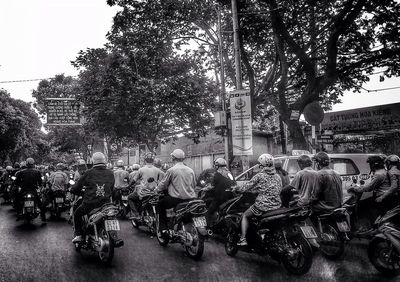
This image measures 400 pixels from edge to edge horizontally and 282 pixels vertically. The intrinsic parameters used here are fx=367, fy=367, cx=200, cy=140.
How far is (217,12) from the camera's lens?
581 inches

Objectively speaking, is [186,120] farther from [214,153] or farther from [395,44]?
[395,44]

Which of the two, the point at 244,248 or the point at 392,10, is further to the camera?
the point at 392,10

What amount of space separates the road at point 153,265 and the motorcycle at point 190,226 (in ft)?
0.70

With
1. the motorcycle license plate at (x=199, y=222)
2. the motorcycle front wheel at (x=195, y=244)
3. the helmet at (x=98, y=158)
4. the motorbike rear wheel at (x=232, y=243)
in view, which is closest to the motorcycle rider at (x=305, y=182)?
the motorbike rear wheel at (x=232, y=243)

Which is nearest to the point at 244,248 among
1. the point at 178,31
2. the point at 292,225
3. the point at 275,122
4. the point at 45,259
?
the point at 292,225

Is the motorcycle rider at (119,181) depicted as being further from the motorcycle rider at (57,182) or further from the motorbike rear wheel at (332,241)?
the motorbike rear wheel at (332,241)

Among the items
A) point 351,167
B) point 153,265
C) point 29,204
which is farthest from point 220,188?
point 29,204

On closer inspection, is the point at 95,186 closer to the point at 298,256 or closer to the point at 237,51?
the point at 298,256

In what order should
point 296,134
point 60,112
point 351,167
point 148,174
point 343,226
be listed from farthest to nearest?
1. point 60,112
2. point 296,134
3. point 351,167
4. point 148,174
5. point 343,226

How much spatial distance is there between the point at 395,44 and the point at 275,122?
2056cm

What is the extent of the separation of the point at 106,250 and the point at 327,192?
3.61 metres

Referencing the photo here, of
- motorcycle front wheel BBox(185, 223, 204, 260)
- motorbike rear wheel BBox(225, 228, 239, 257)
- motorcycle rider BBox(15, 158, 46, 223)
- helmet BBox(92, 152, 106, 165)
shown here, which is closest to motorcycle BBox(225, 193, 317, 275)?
motorbike rear wheel BBox(225, 228, 239, 257)

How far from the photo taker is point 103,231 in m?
5.74

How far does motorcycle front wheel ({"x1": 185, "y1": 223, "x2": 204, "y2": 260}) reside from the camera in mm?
5891
